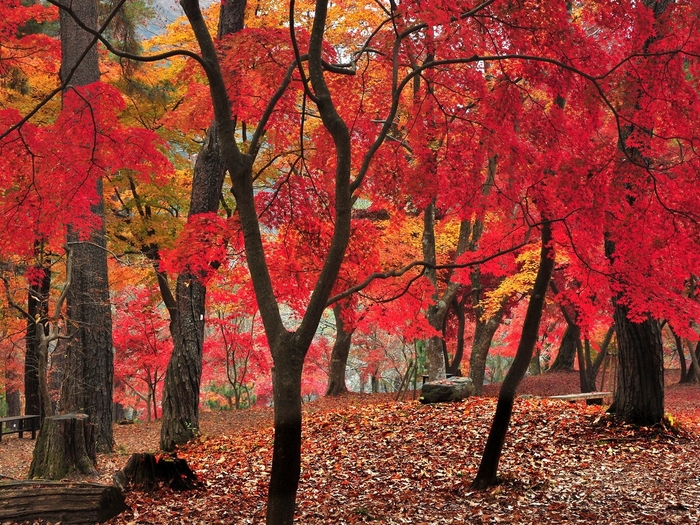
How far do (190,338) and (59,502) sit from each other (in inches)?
166

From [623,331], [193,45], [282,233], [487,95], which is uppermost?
[193,45]

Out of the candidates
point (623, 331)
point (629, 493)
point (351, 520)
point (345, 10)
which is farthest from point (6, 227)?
point (345, 10)

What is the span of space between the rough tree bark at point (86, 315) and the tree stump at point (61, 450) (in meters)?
1.75

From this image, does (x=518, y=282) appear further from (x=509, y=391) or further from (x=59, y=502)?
(x=59, y=502)

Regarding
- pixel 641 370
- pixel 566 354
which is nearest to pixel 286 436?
pixel 641 370

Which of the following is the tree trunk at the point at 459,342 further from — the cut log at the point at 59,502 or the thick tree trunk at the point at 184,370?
the cut log at the point at 59,502

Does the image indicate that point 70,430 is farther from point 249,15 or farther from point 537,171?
point 249,15

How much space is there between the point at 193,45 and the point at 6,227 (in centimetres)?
838

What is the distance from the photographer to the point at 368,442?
819 centimetres

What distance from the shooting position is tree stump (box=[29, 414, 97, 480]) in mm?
7430

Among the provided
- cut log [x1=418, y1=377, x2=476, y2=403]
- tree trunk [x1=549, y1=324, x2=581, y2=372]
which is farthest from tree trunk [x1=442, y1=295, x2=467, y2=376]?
cut log [x1=418, y1=377, x2=476, y2=403]

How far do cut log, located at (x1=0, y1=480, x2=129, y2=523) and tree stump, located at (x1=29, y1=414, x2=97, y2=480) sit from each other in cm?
226

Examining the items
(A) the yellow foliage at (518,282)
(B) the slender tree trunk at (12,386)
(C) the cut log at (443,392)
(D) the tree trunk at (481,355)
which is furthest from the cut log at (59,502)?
(B) the slender tree trunk at (12,386)

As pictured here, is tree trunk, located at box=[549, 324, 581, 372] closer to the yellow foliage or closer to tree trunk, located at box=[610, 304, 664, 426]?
the yellow foliage
